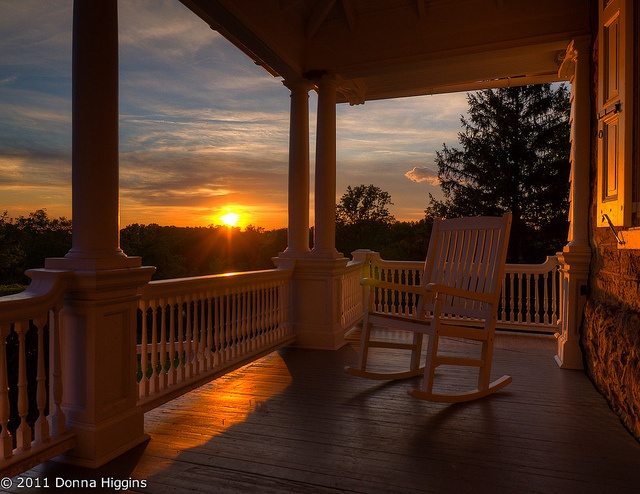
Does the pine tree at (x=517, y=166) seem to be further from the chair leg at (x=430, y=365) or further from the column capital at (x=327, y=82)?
the chair leg at (x=430, y=365)

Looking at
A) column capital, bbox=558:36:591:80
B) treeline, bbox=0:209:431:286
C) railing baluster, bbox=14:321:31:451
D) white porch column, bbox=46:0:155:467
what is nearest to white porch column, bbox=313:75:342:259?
column capital, bbox=558:36:591:80

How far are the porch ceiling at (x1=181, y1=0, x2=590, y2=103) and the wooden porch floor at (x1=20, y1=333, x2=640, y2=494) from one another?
2.67m

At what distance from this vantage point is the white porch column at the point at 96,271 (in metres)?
Result: 1.99

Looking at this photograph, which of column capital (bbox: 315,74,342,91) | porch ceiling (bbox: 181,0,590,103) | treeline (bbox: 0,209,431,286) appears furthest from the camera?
treeline (bbox: 0,209,431,286)

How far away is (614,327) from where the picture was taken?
9.12 ft

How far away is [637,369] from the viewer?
7.54 feet

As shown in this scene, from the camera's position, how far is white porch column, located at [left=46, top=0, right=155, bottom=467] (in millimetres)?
1987

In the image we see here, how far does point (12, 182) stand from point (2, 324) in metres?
10.8

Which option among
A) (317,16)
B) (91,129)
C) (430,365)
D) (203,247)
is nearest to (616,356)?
(430,365)

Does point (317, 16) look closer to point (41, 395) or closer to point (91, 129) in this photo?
point (91, 129)

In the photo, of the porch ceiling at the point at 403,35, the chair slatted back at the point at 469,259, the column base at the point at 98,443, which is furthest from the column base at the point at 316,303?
the column base at the point at 98,443

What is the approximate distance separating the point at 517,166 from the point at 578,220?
1239 cm

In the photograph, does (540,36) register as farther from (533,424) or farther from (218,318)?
(218,318)

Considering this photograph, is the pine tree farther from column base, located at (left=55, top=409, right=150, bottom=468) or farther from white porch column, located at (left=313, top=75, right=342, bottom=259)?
column base, located at (left=55, top=409, right=150, bottom=468)
